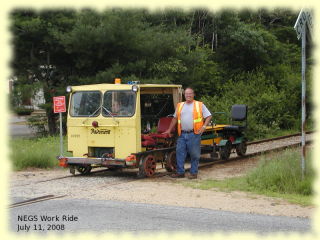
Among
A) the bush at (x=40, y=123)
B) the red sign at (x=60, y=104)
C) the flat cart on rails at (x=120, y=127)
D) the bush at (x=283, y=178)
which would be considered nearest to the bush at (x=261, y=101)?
the bush at (x=40, y=123)

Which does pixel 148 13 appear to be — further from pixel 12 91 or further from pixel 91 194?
pixel 91 194

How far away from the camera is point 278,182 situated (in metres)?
10.4

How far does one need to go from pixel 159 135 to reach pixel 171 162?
762 mm

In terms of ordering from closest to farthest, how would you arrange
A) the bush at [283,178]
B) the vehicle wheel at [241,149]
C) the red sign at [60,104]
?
the bush at [283,178] → the red sign at [60,104] → the vehicle wheel at [241,149]

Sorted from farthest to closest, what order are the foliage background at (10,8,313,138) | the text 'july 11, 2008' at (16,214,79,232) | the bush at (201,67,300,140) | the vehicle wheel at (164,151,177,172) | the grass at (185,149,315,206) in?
the bush at (201,67,300,140)
the foliage background at (10,8,313,138)
the vehicle wheel at (164,151,177,172)
the grass at (185,149,315,206)
the text 'july 11, 2008' at (16,214,79,232)

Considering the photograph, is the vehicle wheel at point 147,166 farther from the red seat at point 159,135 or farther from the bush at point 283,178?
the bush at point 283,178

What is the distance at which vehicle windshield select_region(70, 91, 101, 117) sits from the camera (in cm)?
1243

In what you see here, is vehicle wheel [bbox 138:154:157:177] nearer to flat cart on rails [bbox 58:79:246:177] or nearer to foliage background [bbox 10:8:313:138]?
flat cart on rails [bbox 58:79:246:177]

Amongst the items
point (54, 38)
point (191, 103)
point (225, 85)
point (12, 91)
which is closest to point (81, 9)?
point (54, 38)

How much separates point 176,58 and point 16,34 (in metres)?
7.17

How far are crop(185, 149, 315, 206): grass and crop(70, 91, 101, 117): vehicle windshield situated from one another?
9.72ft

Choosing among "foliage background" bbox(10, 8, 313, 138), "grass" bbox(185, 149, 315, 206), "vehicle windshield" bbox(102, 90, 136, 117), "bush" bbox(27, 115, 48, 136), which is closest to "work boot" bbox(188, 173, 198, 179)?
"grass" bbox(185, 149, 315, 206)

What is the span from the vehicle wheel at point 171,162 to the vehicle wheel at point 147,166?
0.61 metres

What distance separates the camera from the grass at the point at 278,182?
9.96 metres
